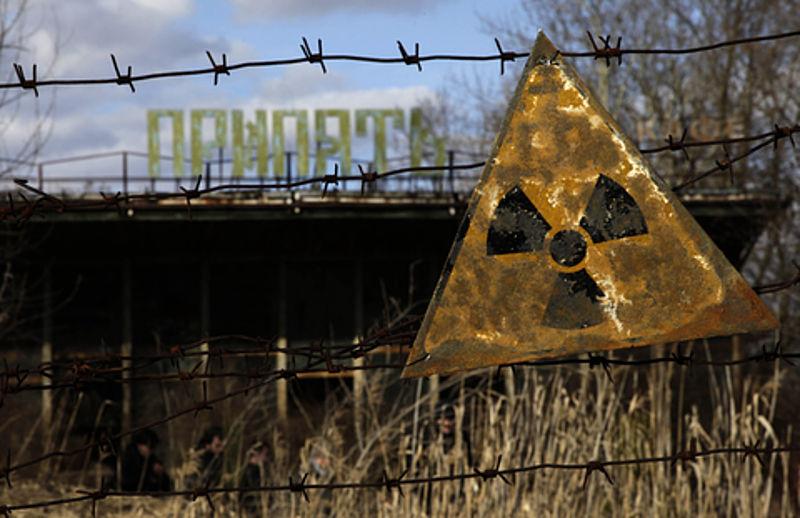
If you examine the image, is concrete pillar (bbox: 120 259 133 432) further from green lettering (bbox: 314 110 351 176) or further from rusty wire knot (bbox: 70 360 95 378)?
rusty wire knot (bbox: 70 360 95 378)

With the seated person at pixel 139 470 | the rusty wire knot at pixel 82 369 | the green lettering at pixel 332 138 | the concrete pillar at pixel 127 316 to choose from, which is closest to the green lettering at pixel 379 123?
the green lettering at pixel 332 138

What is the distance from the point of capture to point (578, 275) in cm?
309

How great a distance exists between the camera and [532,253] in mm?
3102

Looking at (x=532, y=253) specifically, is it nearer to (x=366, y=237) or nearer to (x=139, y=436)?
(x=139, y=436)

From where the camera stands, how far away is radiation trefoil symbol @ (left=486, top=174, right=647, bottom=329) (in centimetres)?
308

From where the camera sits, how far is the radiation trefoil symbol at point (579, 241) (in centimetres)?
308

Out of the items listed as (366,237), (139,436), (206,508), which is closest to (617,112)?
(366,237)

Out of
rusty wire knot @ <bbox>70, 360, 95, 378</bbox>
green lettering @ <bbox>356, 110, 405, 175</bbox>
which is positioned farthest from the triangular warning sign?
green lettering @ <bbox>356, 110, 405, 175</bbox>

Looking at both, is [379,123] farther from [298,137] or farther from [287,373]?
[287,373]

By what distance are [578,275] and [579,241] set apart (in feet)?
0.30

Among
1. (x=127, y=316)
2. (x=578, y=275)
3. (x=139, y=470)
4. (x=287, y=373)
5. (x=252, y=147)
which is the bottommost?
(x=139, y=470)

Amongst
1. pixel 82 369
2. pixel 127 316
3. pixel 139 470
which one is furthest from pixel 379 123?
pixel 82 369

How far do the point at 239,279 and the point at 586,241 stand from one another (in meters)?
11.8

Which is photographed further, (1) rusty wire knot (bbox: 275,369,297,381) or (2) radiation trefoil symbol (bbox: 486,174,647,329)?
(1) rusty wire knot (bbox: 275,369,297,381)
